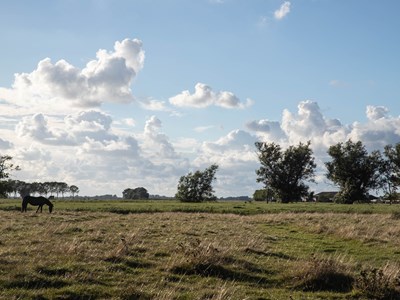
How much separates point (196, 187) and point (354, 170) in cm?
4394

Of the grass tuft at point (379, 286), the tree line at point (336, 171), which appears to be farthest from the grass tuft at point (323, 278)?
the tree line at point (336, 171)

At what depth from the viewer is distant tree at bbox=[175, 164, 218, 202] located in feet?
398

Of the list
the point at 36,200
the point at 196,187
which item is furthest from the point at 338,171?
the point at 36,200

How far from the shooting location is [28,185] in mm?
194250

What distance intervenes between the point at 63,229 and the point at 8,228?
344cm

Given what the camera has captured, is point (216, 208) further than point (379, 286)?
Yes

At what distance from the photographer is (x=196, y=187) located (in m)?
122

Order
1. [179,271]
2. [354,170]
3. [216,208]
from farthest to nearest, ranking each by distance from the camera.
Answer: [354,170] → [216,208] → [179,271]

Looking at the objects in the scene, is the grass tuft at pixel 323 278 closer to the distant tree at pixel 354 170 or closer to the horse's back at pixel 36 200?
the horse's back at pixel 36 200

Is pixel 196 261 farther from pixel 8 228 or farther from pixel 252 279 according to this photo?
pixel 8 228

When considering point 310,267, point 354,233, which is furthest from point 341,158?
point 310,267

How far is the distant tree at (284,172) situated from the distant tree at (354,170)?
8038mm

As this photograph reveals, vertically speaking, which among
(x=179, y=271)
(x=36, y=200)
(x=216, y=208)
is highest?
(x=36, y=200)

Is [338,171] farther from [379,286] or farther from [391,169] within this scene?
[379,286]
